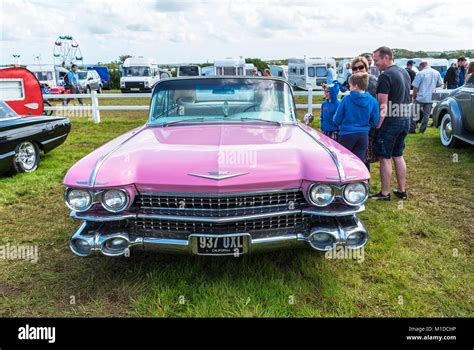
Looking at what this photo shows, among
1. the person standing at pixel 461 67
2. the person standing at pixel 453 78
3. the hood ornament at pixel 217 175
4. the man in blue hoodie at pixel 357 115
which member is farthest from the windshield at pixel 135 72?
the hood ornament at pixel 217 175

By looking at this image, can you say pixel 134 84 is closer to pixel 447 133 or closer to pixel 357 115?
pixel 447 133

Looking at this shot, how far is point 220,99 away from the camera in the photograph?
4359 mm

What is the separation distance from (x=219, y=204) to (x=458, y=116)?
23.0 feet

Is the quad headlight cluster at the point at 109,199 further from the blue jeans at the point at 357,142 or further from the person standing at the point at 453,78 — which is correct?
the person standing at the point at 453,78

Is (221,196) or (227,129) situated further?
(227,129)

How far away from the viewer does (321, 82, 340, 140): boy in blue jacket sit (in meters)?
5.79

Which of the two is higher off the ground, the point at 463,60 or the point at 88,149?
the point at 463,60

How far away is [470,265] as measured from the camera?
11.7 ft

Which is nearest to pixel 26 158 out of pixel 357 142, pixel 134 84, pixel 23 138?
pixel 23 138

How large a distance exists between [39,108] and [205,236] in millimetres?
8681

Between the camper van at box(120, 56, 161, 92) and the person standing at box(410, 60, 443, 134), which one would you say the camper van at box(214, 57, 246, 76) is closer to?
the camper van at box(120, 56, 161, 92)
